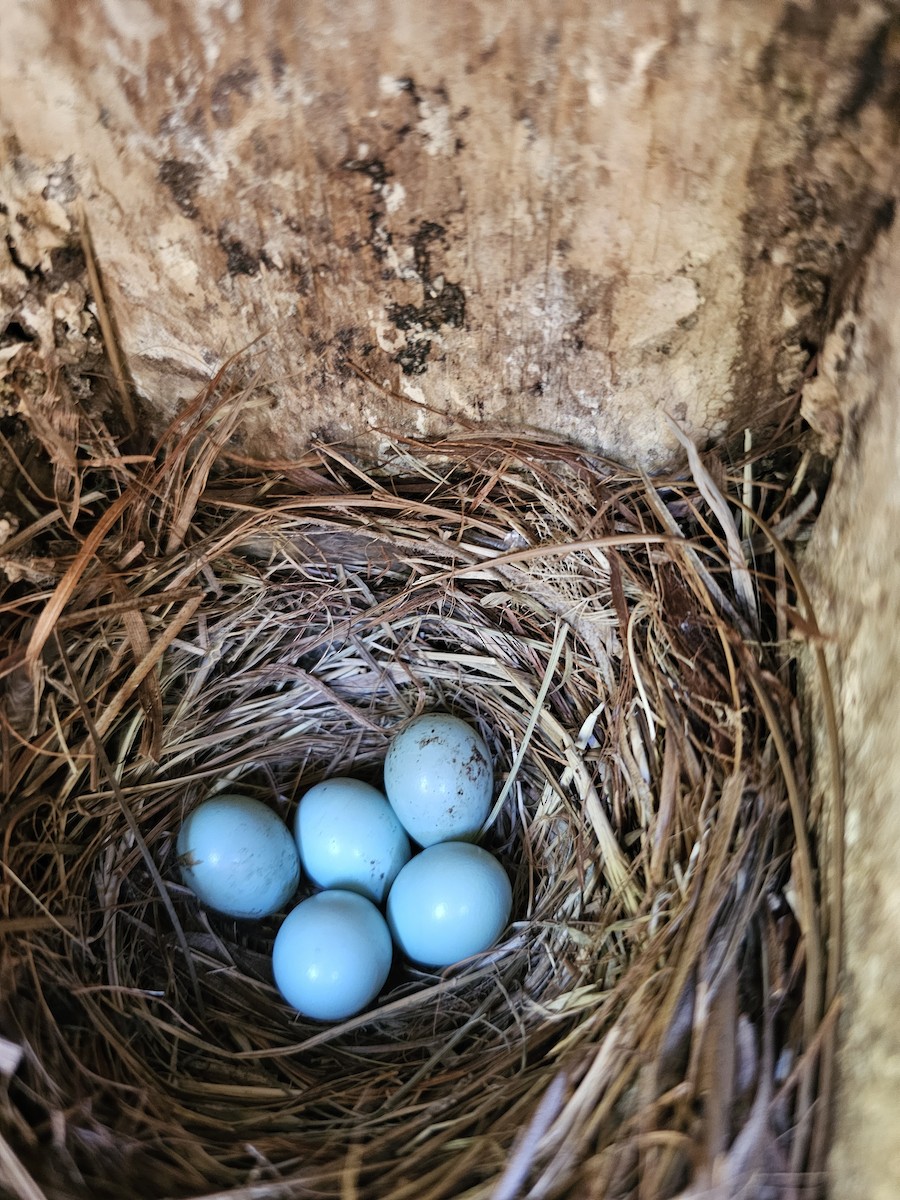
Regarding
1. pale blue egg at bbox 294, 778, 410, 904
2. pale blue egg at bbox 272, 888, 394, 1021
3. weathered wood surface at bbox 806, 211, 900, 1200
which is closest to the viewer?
weathered wood surface at bbox 806, 211, 900, 1200

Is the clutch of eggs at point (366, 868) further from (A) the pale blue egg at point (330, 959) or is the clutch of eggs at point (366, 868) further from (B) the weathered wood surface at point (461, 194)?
(B) the weathered wood surface at point (461, 194)

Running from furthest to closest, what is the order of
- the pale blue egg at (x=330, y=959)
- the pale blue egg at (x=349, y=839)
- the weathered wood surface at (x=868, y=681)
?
the pale blue egg at (x=349, y=839) < the pale blue egg at (x=330, y=959) < the weathered wood surface at (x=868, y=681)

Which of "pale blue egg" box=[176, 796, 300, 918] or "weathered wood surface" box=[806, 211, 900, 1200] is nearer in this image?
"weathered wood surface" box=[806, 211, 900, 1200]

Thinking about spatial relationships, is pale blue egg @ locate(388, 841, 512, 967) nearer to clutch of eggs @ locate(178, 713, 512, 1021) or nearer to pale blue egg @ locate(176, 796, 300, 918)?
clutch of eggs @ locate(178, 713, 512, 1021)

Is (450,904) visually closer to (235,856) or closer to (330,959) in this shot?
(330,959)

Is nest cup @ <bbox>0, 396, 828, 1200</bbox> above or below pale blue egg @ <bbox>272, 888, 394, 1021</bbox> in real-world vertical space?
above

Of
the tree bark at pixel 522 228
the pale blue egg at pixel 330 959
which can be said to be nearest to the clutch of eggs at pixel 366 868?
the pale blue egg at pixel 330 959

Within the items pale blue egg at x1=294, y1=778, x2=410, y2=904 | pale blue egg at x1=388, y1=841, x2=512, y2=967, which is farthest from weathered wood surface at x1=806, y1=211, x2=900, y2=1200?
pale blue egg at x1=294, y1=778, x2=410, y2=904

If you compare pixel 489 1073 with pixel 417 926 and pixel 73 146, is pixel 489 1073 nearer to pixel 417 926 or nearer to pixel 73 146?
pixel 417 926
